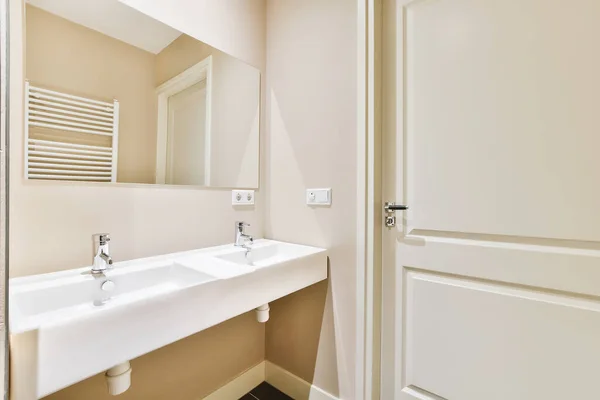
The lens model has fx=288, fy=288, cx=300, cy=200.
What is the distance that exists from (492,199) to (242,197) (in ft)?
4.13

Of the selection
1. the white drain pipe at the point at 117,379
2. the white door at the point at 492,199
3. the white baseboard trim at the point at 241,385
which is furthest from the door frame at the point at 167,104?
the white baseboard trim at the point at 241,385

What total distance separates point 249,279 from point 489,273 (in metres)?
0.99

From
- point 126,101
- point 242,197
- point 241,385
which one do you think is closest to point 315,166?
point 242,197

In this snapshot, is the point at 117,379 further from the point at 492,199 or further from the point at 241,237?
the point at 492,199

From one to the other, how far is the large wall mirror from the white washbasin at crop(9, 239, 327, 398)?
409 millimetres

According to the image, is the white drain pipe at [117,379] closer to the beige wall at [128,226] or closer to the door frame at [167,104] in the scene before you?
the beige wall at [128,226]

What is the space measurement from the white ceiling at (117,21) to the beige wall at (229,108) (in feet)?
0.19

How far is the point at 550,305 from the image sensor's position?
1080 millimetres

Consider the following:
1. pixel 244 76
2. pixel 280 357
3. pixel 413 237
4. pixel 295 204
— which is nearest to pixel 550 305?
pixel 413 237

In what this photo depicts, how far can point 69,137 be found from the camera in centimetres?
113

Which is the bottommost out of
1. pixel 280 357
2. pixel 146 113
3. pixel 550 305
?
pixel 280 357

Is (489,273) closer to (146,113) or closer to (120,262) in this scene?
(120,262)

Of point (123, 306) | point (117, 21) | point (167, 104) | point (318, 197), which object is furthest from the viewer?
point (318, 197)

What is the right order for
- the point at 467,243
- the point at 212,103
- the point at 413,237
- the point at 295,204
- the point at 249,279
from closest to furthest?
the point at 249,279 < the point at 467,243 < the point at 413,237 < the point at 212,103 < the point at 295,204
